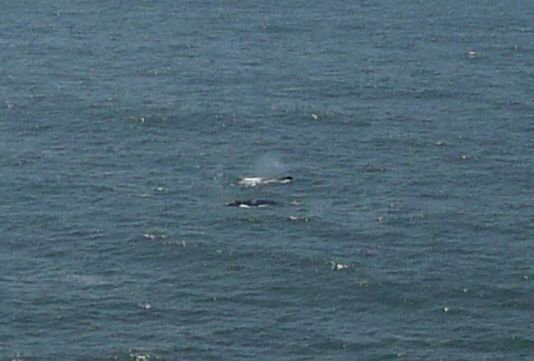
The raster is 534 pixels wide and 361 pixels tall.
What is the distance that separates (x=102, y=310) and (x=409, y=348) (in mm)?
36664

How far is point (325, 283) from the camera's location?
18312 centimetres

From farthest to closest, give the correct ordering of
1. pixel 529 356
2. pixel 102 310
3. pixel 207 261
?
pixel 207 261 < pixel 102 310 < pixel 529 356

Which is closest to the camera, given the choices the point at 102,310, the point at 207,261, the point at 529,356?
the point at 529,356

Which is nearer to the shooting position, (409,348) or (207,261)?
(409,348)

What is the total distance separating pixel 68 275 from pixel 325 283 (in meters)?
31.8

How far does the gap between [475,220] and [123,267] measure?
156 feet

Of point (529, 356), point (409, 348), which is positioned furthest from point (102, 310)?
point (529, 356)

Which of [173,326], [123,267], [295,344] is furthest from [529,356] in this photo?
[123,267]

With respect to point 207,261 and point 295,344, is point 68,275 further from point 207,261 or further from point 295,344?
point 295,344

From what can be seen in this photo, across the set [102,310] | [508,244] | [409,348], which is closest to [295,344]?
[409,348]

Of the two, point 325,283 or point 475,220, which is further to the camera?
point 475,220

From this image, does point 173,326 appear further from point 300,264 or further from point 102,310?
point 300,264

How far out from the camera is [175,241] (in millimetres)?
194500

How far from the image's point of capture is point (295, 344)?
555 ft
